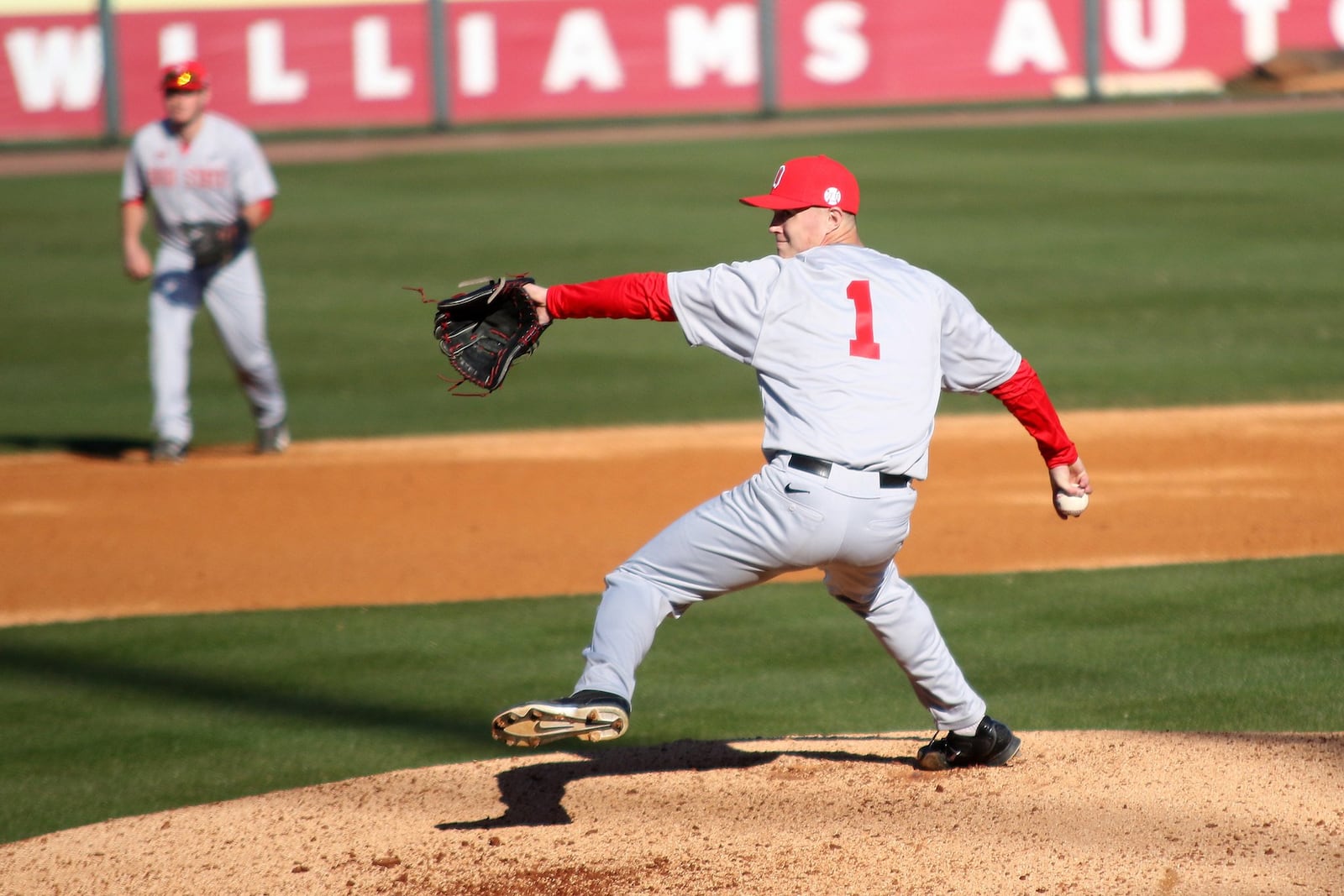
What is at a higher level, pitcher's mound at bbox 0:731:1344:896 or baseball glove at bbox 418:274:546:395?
baseball glove at bbox 418:274:546:395

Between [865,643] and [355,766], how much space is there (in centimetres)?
203

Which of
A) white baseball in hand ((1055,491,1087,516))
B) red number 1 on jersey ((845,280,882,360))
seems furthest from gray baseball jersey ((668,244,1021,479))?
white baseball in hand ((1055,491,1087,516))

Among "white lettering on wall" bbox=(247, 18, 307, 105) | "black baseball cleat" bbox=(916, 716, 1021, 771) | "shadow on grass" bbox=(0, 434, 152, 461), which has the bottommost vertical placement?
"black baseball cleat" bbox=(916, 716, 1021, 771)

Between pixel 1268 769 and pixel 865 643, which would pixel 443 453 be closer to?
pixel 865 643

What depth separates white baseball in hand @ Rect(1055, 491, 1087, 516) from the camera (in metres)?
4.42

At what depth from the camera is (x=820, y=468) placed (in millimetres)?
4027

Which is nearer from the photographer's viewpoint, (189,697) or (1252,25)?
(189,697)

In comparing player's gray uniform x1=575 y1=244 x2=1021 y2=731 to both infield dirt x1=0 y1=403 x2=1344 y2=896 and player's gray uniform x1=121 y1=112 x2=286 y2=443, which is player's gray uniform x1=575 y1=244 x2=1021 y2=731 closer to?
infield dirt x1=0 y1=403 x2=1344 y2=896

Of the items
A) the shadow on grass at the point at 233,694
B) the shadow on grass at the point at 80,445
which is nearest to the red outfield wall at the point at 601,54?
the shadow on grass at the point at 80,445

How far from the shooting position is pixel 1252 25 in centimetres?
2070

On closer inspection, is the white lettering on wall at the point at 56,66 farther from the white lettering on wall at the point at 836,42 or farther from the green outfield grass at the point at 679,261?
the white lettering on wall at the point at 836,42

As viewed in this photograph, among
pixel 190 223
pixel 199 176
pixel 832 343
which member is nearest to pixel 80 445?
pixel 190 223

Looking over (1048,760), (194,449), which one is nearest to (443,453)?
(194,449)

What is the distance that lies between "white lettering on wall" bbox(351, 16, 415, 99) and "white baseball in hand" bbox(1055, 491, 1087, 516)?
17.3 meters
